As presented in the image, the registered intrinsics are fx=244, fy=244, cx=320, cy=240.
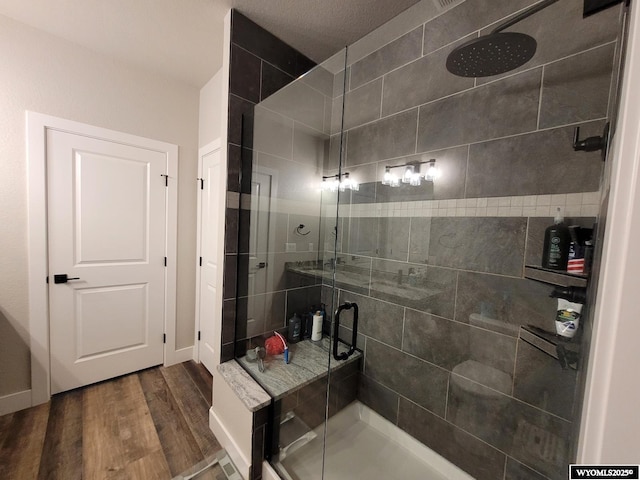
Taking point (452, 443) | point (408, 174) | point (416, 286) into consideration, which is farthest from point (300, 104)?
point (452, 443)

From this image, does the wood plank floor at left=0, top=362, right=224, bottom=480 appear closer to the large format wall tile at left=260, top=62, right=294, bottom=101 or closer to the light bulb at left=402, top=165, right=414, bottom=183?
the light bulb at left=402, top=165, right=414, bottom=183

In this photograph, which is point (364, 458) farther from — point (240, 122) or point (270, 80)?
point (270, 80)

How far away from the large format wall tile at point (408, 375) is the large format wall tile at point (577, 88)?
4.45ft

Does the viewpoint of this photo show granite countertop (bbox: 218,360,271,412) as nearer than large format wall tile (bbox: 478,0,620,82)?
No

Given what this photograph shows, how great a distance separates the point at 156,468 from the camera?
1369 mm

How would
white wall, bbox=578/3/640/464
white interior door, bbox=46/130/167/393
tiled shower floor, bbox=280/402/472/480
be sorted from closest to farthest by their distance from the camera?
1. white wall, bbox=578/3/640/464
2. tiled shower floor, bbox=280/402/472/480
3. white interior door, bbox=46/130/167/393

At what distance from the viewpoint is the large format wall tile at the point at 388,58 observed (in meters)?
1.50

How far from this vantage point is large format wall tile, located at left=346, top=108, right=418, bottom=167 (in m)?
1.54

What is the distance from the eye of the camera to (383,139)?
167cm

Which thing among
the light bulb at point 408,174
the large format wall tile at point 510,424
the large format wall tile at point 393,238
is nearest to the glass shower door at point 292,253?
the large format wall tile at point 393,238

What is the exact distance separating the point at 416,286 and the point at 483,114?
992 mm

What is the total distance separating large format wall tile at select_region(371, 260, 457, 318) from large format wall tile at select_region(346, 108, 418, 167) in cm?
74

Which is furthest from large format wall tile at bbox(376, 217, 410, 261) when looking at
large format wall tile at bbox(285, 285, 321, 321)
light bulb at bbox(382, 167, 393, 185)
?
large format wall tile at bbox(285, 285, 321, 321)

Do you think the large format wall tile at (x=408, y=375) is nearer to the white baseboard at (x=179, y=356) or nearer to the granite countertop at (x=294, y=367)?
the granite countertop at (x=294, y=367)
